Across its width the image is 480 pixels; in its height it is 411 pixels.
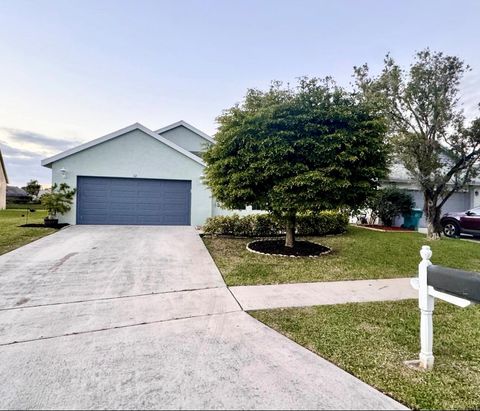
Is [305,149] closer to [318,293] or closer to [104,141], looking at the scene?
[318,293]

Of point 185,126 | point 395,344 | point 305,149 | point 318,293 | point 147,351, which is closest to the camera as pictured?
point 147,351

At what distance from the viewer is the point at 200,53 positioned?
1256cm

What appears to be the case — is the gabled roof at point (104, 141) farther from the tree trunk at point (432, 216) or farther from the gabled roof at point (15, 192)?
the gabled roof at point (15, 192)

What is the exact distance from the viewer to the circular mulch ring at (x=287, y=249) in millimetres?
8406

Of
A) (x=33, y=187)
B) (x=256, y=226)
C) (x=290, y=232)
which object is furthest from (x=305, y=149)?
(x=33, y=187)

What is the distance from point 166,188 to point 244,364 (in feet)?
39.6

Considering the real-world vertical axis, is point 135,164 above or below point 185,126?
below

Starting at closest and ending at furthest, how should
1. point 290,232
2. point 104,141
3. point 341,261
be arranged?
point 341,261 < point 290,232 < point 104,141

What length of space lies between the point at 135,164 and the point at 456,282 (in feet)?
43.8

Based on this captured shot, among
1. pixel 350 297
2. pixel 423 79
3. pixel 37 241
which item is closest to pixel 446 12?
pixel 423 79

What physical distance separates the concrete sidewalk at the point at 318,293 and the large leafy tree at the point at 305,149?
2.30 meters

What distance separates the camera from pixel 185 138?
63.7 feet

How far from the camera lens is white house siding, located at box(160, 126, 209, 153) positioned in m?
19.2

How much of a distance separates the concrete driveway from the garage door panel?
7.55 metres
